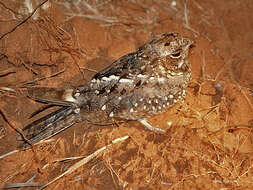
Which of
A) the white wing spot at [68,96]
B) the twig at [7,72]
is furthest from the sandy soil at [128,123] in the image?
the white wing spot at [68,96]

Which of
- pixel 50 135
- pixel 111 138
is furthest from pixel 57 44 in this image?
pixel 111 138

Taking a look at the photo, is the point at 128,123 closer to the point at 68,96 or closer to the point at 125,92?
the point at 125,92

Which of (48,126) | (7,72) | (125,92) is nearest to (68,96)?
(48,126)

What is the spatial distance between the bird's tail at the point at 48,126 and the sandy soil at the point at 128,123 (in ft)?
0.61

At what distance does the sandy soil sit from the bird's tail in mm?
185

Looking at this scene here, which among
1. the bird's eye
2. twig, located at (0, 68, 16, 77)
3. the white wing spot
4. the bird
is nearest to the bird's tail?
the bird

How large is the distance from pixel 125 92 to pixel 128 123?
55 cm

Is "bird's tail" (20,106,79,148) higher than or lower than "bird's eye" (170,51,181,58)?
lower

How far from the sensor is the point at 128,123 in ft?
9.64

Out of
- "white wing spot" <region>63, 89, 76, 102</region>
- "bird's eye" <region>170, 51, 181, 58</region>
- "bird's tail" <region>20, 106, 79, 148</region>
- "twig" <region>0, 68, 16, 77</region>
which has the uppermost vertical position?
"bird's eye" <region>170, 51, 181, 58</region>

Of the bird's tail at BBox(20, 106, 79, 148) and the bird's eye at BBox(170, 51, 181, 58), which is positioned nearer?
the bird's tail at BBox(20, 106, 79, 148)

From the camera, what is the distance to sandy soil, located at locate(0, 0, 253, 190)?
2.51m

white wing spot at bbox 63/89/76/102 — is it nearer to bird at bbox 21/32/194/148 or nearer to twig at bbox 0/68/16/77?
bird at bbox 21/32/194/148

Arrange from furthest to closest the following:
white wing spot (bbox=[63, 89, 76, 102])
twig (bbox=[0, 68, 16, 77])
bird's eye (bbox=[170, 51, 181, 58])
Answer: twig (bbox=[0, 68, 16, 77]) → bird's eye (bbox=[170, 51, 181, 58]) → white wing spot (bbox=[63, 89, 76, 102])
